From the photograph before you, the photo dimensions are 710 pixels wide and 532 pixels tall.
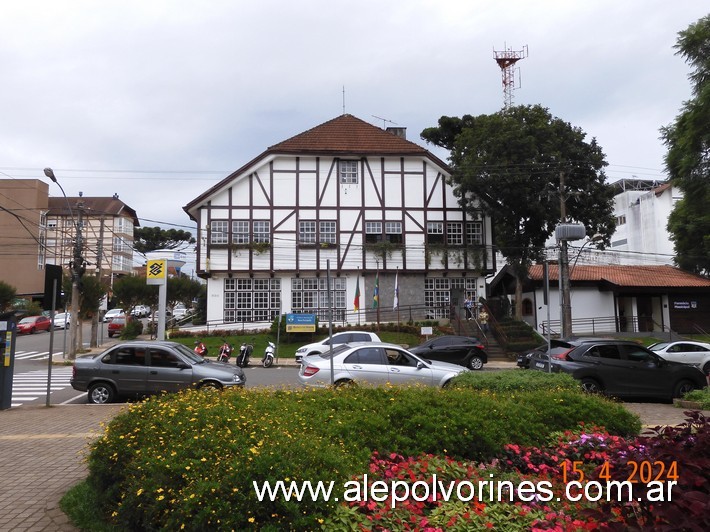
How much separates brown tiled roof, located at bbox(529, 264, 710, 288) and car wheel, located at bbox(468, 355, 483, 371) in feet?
47.1

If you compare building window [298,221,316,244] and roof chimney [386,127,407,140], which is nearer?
building window [298,221,316,244]

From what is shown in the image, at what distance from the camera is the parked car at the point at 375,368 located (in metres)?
13.2

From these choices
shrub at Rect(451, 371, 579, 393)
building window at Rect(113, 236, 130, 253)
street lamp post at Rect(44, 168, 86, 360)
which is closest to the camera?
shrub at Rect(451, 371, 579, 393)

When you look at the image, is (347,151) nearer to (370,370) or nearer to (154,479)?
(370,370)

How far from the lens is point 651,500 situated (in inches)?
123

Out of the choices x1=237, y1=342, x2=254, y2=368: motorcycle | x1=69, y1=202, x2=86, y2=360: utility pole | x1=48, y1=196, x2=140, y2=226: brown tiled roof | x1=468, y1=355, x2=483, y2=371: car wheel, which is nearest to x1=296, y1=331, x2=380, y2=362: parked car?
x1=237, y1=342, x2=254, y2=368: motorcycle

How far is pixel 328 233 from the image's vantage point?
1438 inches

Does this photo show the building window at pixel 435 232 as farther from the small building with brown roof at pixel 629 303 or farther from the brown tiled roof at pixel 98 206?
the brown tiled roof at pixel 98 206

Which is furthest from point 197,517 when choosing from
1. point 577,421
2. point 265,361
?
point 265,361

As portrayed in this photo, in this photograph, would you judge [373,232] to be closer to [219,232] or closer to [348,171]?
[348,171]

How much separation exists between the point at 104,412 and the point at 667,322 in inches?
1444

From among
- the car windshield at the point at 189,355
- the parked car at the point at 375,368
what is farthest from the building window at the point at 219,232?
the parked car at the point at 375,368

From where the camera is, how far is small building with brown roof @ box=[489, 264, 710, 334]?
122 ft

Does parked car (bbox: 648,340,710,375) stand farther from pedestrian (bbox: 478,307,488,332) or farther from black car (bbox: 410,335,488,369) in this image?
pedestrian (bbox: 478,307,488,332)
